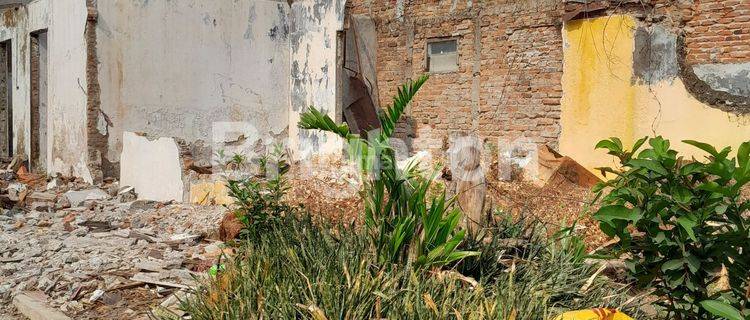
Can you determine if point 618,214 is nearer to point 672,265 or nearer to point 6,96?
point 672,265

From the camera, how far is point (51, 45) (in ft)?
38.1

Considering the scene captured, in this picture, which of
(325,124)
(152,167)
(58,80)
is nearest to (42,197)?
(152,167)

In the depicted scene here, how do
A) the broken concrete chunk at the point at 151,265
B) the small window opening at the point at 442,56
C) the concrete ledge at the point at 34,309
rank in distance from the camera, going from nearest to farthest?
1. the concrete ledge at the point at 34,309
2. the broken concrete chunk at the point at 151,265
3. the small window opening at the point at 442,56

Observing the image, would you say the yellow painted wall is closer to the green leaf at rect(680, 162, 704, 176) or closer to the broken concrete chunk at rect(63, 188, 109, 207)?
the green leaf at rect(680, 162, 704, 176)

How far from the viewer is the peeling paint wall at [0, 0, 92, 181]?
10719 mm

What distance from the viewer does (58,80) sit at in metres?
11.4

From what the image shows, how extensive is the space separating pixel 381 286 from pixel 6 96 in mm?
13183

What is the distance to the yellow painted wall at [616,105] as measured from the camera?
845 cm

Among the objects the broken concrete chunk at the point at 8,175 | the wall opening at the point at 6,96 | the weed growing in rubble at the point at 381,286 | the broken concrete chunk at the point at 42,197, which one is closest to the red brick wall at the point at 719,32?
the weed growing in rubble at the point at 381,286

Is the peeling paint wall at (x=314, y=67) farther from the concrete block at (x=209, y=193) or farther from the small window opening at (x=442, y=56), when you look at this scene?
the concrete block at (x=209, y=193)

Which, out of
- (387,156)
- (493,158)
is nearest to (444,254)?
(387,156)

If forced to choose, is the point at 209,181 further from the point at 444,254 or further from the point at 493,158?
the point at 444,254

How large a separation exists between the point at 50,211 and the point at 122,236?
102 inches

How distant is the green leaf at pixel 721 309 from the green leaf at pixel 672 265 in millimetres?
174
